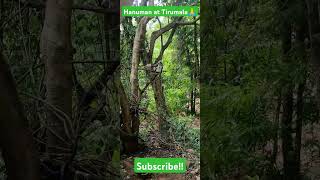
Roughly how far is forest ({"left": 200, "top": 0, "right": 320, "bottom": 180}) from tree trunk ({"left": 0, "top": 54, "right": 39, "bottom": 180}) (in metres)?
1.13

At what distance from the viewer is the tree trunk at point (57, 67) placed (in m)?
1.32

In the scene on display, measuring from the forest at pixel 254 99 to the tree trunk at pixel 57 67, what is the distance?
790 mm

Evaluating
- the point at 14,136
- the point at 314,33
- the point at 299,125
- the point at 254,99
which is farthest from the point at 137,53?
A: the point at 14,136

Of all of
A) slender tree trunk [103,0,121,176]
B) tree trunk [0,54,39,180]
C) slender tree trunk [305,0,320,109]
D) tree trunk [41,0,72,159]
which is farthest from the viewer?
slender tree trunk [103,0,121,176]

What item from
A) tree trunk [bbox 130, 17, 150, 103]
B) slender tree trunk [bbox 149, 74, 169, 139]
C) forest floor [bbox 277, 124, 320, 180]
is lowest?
forest floor [bbox 277, 124, 320, 180]

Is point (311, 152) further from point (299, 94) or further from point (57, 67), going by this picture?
point (57, 67)

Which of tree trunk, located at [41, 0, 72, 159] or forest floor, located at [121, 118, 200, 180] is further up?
tree trunk, located at [41, 0, 72, 159]

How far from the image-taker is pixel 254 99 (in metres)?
1.92

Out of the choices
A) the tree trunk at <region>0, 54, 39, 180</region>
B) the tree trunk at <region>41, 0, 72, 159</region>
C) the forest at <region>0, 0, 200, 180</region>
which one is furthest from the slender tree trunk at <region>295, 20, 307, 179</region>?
the tree trunk at <region>0, 54, 39, 180</region>

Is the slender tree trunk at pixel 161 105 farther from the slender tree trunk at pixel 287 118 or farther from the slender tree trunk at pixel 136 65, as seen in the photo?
the slender tree trunk at pixel 287 118

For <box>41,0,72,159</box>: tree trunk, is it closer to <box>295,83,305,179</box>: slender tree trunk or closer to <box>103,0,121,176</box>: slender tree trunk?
<box>103,0,121,176</box>: slender tree trunk

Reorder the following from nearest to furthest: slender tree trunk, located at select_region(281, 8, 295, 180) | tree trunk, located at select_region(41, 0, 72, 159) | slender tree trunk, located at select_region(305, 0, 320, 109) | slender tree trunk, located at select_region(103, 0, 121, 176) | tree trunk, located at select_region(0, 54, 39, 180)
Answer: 1. tree trunk, located at select_region(0, 54, 39, 180)
2. tree trunk, located at select_region(41, 0, 72, 159)
3. slender tree trunk, located at select_region(305, 0, 320, 109)
4. slender tree trunk, located at select_region(103, 0, 121, 176)
5. slender tree trunk, located at select_region(281, 8, 295, 180)

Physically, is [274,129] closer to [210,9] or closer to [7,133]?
[210,9]

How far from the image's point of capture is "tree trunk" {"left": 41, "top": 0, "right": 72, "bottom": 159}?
51.9 inches
